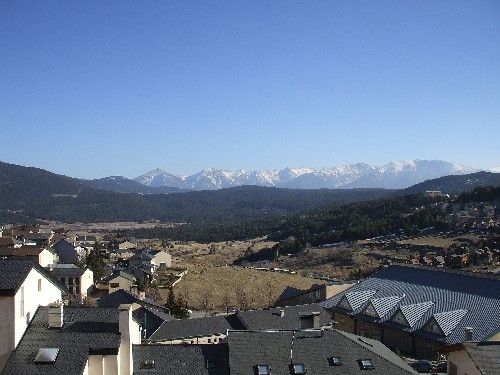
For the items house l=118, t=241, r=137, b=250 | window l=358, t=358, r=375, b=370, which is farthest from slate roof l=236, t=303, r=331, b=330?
house l=118, t=241, r=137, b=250

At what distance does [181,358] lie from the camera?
23.2m

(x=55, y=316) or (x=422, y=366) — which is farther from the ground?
(x=55, y=316)

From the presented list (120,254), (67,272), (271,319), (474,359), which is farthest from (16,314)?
(120,254)

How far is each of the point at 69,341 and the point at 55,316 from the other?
124cm

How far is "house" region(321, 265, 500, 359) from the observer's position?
36344 millimetres

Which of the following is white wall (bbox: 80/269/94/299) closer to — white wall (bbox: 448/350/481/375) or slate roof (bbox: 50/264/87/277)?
slate roof (bbox: 50/264/87/277)

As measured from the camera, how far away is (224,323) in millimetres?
39781

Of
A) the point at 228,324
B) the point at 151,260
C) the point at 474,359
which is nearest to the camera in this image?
the point at 474,359

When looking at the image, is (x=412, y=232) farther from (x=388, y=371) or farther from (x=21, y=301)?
(x=21, y=301)

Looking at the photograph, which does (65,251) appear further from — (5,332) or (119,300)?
(5,332)

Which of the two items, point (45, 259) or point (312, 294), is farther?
point (45, 259)

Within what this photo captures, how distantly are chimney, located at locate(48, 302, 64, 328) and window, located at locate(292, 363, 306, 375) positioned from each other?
8.57m

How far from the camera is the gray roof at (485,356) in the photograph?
65.2 feet

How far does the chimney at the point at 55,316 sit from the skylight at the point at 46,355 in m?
1.43
